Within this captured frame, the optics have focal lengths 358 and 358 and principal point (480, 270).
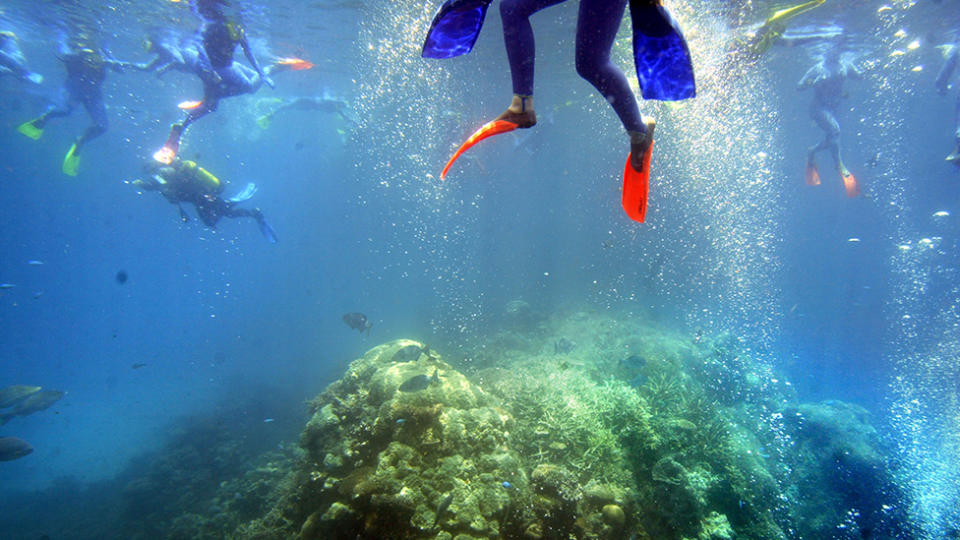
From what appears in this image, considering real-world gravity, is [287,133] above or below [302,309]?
above

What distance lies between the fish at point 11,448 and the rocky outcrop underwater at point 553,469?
8107mm

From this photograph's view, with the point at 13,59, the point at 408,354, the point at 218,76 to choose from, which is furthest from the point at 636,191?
the point at 13,59

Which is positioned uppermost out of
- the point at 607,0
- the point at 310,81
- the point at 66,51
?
the point at 310,81

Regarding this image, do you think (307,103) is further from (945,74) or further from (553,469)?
(945,74)

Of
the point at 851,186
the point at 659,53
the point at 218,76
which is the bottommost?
the point at 659,53

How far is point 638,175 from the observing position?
8.68 ft

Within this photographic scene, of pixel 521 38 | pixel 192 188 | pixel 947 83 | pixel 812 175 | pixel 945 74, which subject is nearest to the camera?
pixel 521 38

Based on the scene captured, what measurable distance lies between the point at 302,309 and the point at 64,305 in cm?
11492

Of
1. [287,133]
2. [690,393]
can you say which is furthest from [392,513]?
[287,133]

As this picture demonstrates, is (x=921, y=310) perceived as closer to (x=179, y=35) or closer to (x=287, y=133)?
(x=179, y=35)

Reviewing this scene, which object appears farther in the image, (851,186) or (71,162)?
(851,186)

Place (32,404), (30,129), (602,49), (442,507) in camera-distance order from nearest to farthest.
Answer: (602,49)
(442,507)
(30,129)
(32,404)

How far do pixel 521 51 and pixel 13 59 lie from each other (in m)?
31.0

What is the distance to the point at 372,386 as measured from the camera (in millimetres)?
6566
